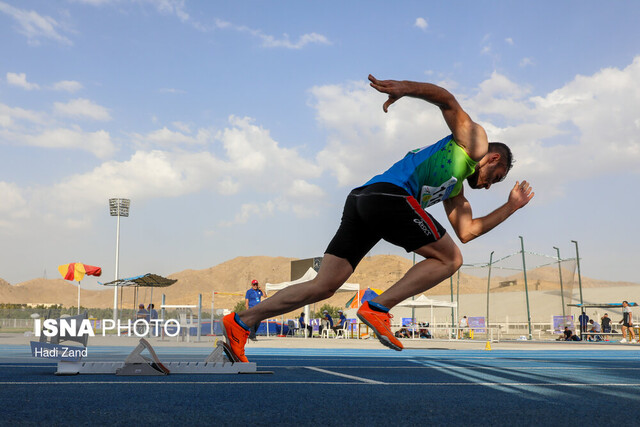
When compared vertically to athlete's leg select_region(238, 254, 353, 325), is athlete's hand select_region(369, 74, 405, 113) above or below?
above

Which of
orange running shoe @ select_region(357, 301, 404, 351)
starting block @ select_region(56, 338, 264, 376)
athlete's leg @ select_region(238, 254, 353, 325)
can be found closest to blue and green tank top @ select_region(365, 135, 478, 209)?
athlete's leg @ select_region(238, 254, 353, 325)

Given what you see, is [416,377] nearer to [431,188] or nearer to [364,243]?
[364,243]

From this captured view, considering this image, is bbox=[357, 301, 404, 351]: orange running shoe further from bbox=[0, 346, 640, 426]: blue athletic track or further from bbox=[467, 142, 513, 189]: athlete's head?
bbox=[467, 142, 513, 189]: athlete's head

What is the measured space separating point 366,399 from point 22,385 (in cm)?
200

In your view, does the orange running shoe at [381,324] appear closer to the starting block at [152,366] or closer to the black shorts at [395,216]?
the black shorts at [395,216]

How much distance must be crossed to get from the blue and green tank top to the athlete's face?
128 mm

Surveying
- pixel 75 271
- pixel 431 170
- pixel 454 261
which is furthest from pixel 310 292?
pixel 75 271

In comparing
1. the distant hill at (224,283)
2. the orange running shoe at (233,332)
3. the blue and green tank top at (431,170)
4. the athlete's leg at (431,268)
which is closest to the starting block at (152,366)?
the orange running shoe at (233,332)

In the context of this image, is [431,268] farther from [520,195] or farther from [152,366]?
[152,366]

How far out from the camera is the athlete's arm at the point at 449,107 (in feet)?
11.8

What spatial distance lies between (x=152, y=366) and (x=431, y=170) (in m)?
2.39

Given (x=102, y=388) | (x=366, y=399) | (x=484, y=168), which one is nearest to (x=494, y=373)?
(x=484, y=168)

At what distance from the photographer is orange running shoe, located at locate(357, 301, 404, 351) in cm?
370

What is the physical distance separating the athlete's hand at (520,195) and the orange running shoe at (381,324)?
1264mm
